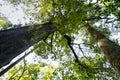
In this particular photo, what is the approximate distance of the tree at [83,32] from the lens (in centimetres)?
819

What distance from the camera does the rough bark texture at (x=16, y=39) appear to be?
721cm

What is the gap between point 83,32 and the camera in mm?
17719

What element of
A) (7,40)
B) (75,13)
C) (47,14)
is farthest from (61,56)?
(7,40)

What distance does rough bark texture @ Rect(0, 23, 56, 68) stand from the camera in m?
7.21

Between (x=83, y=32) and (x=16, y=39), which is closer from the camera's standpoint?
(x=16, y=39)

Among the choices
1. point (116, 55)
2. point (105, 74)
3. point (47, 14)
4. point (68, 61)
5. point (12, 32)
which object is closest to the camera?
point (116, 55)

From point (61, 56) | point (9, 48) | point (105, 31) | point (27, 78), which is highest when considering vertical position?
point (9, 48)

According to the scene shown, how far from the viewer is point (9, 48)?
7.48 m

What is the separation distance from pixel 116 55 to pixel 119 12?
1.37m

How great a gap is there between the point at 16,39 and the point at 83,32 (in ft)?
33.0

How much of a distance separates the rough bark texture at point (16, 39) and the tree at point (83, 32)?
1.78ft

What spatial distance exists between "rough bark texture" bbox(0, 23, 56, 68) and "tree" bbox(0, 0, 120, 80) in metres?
0.54

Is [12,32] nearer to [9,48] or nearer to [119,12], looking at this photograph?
[9,48]

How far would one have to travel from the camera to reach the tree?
8.19m
